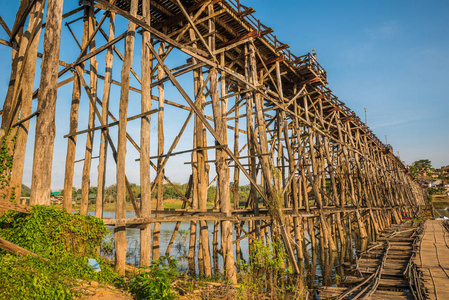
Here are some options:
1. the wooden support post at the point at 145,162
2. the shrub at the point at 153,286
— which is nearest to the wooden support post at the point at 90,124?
the wooden support post at the point at 145,162

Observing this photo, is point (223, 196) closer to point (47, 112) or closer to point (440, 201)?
point (47, 112)

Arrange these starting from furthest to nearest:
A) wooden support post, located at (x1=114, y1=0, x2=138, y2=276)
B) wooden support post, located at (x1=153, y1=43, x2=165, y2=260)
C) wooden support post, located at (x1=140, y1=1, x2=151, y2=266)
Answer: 1. wooden support post, located at (x1=153, y1=43, x2=165, y2=260)
2. wooden support post, located at (x1=140, y1=1, x2=151, y2=266)
3. wooden support post, located at (x1=114, y1=0, x2=138, y2=276)

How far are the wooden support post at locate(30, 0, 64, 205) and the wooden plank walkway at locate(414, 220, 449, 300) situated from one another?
7.93 m

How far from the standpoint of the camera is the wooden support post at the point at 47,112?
4.65 m

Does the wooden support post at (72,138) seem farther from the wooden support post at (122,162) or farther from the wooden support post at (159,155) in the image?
the wooden support post at (159,155)

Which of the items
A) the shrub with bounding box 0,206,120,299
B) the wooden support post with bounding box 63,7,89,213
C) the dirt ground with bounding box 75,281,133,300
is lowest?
the dirt ground with bounding box 75,281,133,300

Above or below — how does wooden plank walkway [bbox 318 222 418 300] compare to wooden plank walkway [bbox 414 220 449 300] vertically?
below

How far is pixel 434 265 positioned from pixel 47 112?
10.9 m

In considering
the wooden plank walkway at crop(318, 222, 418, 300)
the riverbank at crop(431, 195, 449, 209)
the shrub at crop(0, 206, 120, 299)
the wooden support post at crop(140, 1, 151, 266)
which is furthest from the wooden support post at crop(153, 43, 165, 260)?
the riverbank at crop(431, 195, 449, 209)

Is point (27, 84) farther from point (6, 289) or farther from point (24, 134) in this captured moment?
point (6, 289)

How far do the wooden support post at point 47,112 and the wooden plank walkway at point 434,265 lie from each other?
793 cm

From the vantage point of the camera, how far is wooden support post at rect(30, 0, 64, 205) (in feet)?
15.3

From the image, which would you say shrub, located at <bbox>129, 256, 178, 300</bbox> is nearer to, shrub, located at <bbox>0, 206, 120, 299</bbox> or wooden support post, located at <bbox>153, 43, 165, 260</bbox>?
shrub, located at <bbox>0, 206, 120, 299</bbox>

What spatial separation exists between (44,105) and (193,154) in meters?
4.75
